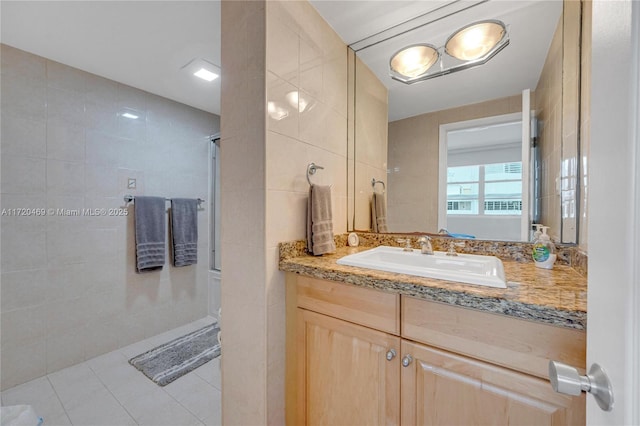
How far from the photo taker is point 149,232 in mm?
2303

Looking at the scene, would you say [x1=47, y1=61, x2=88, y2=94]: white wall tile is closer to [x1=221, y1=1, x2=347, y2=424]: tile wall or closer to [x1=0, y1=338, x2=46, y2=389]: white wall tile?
[x1=221, y1=1, x2=347, y2=424]: tile wall

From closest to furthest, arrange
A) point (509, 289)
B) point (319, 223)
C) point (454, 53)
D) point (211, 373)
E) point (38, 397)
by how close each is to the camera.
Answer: point (509, 289), point (319, 223), point (454, 53), point (38, 397), point (211, 373)

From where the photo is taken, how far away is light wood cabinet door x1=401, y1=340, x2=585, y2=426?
0.66m

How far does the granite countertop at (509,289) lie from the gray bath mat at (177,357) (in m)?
1.45

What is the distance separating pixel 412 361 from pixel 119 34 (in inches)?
91.6

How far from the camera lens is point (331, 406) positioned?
1044 millimetres

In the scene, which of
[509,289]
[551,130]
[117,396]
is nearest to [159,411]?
[117,396]

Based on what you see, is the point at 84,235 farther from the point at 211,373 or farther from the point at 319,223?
the point at 319,223

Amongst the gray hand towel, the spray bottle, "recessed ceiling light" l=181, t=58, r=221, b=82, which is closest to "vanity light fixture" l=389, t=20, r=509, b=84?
the gray hand towel

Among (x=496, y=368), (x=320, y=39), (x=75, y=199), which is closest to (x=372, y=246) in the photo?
(x=496, y=368)

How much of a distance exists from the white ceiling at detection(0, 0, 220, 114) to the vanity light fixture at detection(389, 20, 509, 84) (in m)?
1.08

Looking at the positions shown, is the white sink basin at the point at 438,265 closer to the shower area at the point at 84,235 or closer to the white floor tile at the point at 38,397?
the shower area at the point at 84,235

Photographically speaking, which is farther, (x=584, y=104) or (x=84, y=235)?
(x=84, y=235)

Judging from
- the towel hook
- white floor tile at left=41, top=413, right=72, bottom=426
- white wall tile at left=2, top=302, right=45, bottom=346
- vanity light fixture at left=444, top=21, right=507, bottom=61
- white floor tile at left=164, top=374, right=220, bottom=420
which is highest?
vanity light fixture at left=444, top=21, right=507, bottom=61
